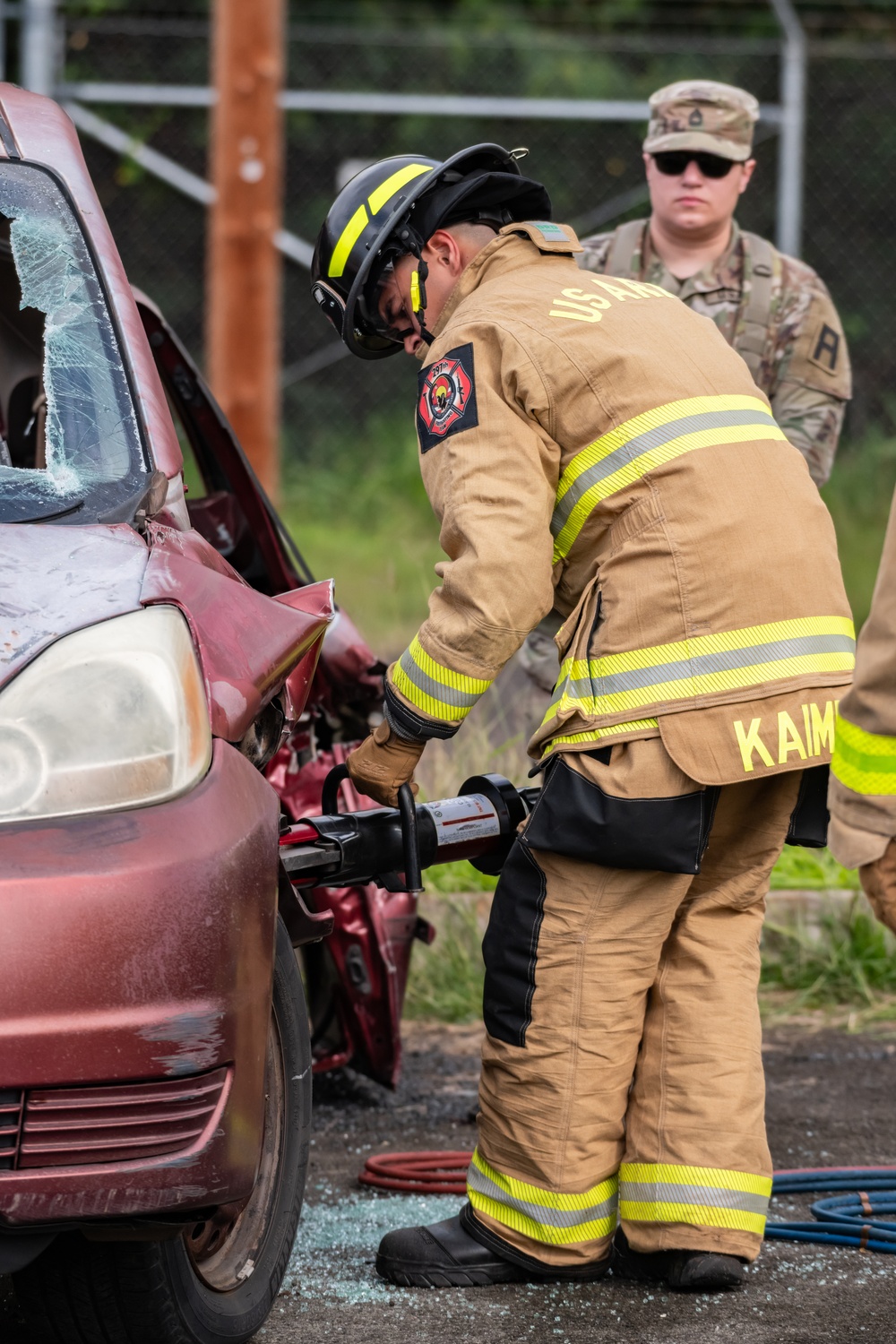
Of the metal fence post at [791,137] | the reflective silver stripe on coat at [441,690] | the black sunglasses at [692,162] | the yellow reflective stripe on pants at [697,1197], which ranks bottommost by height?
the yellow reflective stripe on pants at [697,1197]

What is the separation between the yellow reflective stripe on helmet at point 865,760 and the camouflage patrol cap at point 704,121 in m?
2.91

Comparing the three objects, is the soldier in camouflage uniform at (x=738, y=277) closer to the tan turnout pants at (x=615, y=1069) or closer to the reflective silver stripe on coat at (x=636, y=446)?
the reflective silver stripe on coat at (x=636, y=446)

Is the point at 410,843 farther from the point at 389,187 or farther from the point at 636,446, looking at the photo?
the point at 389,187

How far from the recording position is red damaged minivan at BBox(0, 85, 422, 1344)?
6.54ft

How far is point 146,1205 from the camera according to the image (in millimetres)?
2039

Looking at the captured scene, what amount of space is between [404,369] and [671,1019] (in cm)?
1043

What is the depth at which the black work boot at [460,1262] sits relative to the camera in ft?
9.63

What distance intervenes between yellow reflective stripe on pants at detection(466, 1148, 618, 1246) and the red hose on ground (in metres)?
0.39

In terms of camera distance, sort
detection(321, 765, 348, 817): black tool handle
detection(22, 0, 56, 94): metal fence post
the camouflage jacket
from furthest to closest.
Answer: detection(22, 0, 56, 94): metal fence post, the camouflage jacket, detection(321, 765, 348, 817): black tool handle

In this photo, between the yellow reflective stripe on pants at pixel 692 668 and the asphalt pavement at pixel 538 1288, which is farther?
the yellow reflective stripe on pants at pixel 692 668

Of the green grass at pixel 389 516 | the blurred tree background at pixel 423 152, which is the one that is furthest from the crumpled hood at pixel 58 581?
the blurred tree background at pixel 423 152

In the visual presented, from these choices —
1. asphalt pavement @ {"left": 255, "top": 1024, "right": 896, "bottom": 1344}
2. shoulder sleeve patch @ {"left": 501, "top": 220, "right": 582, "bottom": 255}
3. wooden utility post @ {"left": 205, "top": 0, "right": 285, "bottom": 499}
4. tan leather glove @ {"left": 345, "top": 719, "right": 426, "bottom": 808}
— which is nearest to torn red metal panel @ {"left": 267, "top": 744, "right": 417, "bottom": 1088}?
asphalt pavement @ {"left": 255, "top": 1024, "right": 896, "bottom": 1344}

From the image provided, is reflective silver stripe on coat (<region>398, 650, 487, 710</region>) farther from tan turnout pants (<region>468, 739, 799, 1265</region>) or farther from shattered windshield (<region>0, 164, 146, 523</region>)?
shattered windshield (<region>0, 164, 146, 523</region>)

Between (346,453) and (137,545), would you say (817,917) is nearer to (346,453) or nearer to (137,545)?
(137,545)
